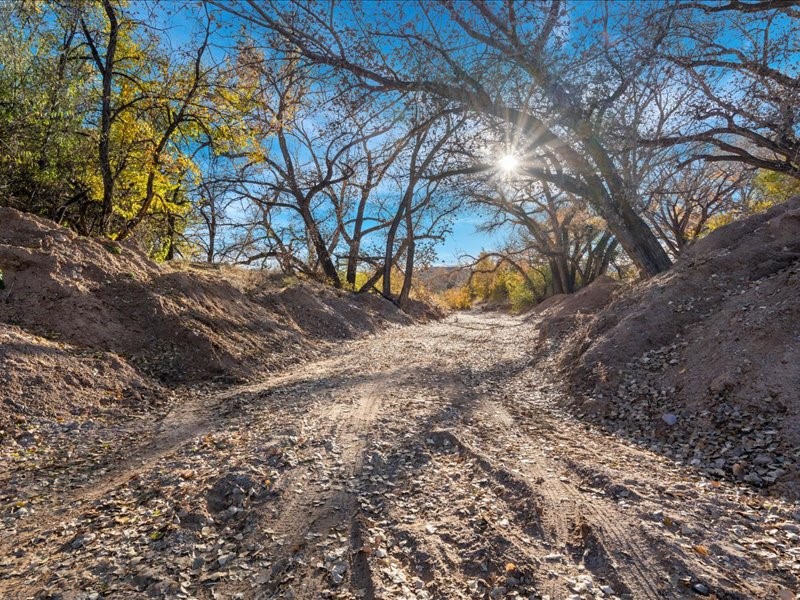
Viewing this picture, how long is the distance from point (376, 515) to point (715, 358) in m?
3.69

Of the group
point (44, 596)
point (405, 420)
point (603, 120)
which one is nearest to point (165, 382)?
point (405, 420)

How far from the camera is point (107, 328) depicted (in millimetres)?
5559

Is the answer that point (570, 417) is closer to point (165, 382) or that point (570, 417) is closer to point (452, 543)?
point (452, 543)

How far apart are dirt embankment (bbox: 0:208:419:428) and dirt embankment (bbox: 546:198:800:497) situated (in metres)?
5.05

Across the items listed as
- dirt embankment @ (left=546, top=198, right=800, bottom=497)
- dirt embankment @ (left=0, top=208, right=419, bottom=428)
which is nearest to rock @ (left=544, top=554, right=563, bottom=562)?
dirt embankment @ (left=546, top=198, right=800, bottom=497)

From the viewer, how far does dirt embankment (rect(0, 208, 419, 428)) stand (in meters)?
4.29

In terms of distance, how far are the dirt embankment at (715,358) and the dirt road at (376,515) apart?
36 cm

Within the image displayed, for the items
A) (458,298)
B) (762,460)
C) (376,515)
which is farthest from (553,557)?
(458,298)

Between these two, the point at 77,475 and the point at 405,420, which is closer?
the point at 77,475

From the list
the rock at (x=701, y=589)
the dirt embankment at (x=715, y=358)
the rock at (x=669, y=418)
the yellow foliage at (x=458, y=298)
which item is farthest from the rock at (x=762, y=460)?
the yellow foliage at (x=458, y=298)

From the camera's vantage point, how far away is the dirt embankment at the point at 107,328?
4.29 metres

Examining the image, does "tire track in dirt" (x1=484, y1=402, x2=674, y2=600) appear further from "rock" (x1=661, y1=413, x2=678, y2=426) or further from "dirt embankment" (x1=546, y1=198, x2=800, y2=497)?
"rock" (x1=661, y1=413, x2=678, y2=426)

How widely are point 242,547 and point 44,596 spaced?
0.85 m

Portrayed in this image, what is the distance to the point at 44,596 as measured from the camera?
184 centimetres
